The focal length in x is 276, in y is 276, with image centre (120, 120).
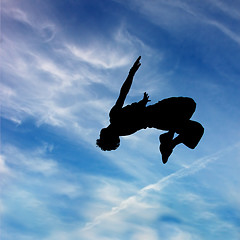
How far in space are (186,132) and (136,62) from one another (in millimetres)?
2001

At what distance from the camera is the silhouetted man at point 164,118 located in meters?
6.28

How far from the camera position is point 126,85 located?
621cm

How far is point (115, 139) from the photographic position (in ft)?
22.9

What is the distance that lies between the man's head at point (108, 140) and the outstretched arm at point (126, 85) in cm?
84

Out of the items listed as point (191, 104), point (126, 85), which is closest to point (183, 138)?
point (191, 104)

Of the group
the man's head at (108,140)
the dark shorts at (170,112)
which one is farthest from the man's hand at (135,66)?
the man's head at (108,140)

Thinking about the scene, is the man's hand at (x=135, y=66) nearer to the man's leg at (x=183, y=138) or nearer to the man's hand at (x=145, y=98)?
the man's hand at (x=145, y=98)

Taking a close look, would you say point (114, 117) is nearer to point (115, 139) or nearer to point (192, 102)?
point (115, 139)

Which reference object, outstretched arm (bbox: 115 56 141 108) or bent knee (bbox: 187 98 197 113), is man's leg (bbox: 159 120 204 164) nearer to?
bent knee (bbox: 187 98 197 113)

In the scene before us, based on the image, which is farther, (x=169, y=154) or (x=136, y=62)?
(x=169, y=154)

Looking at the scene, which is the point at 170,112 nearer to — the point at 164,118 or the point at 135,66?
the point at 164,118

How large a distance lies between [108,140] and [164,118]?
1545 mm

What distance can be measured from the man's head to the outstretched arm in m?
0.84

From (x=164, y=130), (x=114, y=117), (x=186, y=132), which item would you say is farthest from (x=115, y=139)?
(x=186, y=132)
